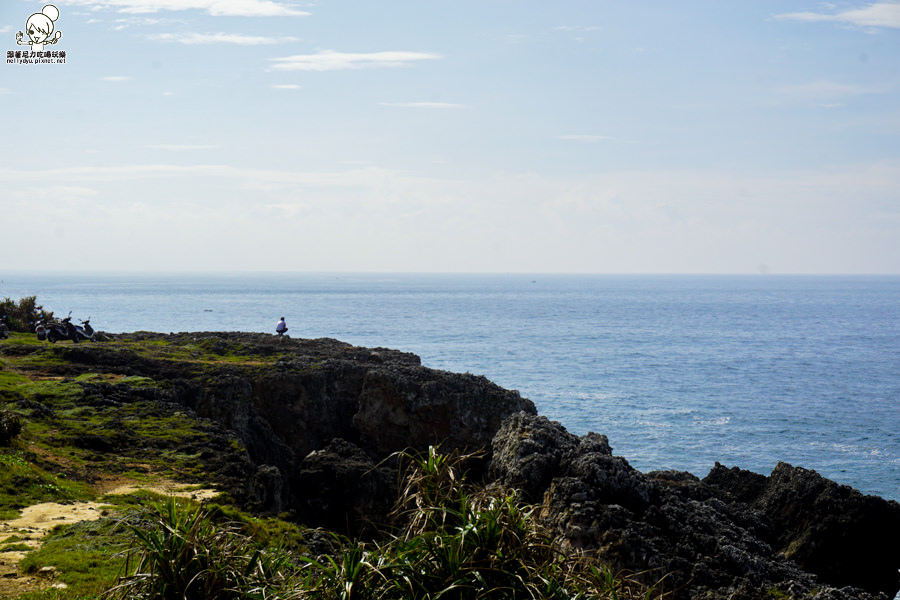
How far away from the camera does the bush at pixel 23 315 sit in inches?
2032

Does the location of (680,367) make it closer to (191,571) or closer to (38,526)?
(38,526)

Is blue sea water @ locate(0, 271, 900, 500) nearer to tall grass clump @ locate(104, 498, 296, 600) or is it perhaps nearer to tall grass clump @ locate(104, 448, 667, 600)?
tall grass clump @ locate(104, 448, 667, 600)

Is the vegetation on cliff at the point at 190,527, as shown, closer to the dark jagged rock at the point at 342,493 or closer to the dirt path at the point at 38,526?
the dirt path at the point at 38,526

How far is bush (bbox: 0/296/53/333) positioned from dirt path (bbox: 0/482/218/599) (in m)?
38.4

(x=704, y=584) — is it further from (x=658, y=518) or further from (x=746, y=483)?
(x=746, y=483)

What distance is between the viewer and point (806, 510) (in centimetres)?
2473

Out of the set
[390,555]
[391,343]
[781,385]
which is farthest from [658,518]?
[391,343]

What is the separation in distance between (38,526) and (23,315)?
44062 millimetres

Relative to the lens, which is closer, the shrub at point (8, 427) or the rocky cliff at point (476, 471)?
the rocky cliff at point (476, 471)

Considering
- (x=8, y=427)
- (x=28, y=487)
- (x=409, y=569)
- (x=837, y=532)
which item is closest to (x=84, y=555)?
(x=28, y=487)

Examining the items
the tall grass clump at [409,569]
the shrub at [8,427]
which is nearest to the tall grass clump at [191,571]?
the tall grass clump at [409,569]

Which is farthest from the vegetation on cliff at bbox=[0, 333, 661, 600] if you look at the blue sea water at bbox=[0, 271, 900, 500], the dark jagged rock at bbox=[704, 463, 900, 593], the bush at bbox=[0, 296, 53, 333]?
the blue sea water at bbox=[0, 271, 900, 500]

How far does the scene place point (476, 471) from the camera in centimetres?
2180

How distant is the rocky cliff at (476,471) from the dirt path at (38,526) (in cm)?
236
